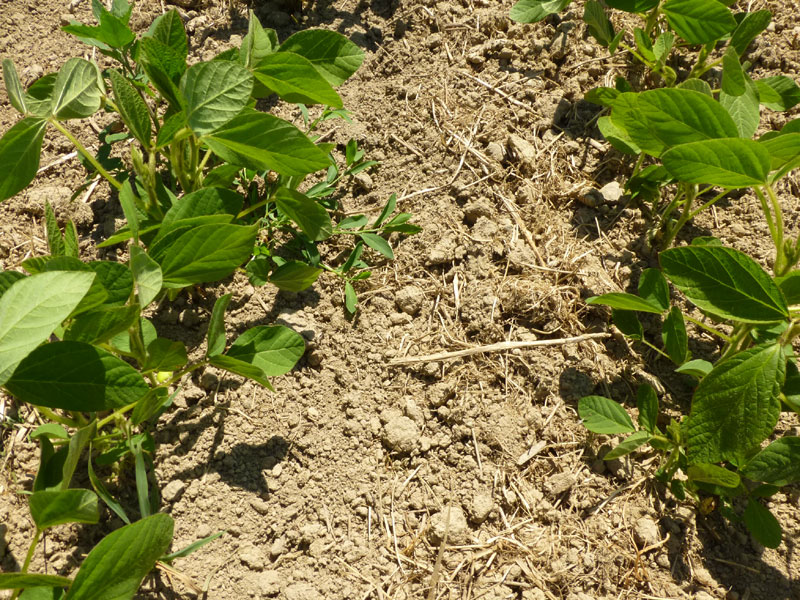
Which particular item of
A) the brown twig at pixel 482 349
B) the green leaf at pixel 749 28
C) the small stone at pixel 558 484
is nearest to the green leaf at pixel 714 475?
the small stone at pixel 558 484

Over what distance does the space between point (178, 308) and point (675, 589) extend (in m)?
1.23

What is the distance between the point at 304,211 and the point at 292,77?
0.91 ft

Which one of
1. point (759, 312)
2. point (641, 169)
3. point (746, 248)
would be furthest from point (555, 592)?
point (641, 169)

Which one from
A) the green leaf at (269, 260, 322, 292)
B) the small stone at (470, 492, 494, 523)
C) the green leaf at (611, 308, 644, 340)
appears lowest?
the small stone at (470, 492, 494, 523)

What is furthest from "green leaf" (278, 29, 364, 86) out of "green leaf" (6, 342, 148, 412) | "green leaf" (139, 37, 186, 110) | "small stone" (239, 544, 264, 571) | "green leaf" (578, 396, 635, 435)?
"small stone" (239, 544, 264, 571)

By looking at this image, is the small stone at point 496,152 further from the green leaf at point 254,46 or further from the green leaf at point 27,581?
the green leaf at point 27,581

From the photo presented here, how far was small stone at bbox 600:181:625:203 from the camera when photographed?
157 centimetres

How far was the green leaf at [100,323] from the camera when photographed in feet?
3.40

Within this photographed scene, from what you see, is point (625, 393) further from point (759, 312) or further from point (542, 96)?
point (542, 96)

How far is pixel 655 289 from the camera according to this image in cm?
130

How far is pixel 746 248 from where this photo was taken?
1.52 meters

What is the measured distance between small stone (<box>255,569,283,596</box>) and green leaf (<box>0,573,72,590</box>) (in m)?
0.35

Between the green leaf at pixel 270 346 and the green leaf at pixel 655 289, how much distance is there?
74 cm

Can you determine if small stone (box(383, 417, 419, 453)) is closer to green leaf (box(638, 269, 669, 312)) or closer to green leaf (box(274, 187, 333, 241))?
green leaf (box(274, 187, 333, 241))
